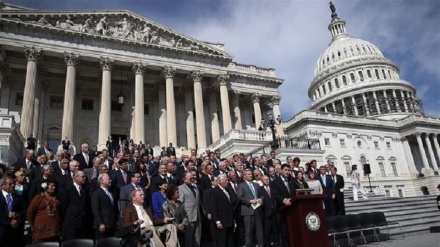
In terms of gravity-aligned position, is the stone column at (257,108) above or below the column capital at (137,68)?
below

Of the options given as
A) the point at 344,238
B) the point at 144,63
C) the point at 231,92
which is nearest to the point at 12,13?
the point at 144,63

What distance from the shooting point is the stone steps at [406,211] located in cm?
1212

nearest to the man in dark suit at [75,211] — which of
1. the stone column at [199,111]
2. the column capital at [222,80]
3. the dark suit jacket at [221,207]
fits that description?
the dark suit jacket at [221,207]

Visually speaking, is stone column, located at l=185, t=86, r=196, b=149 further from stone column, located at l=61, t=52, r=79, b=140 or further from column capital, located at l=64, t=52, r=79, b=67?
column capital, located at l=64, t=52, r=79, b=67

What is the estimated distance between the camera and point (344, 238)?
390 inches

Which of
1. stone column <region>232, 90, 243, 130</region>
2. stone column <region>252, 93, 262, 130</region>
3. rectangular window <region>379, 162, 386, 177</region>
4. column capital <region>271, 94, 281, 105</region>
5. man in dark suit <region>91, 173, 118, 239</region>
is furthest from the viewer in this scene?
rectangular window <region>379, 162, 386, 177</region>

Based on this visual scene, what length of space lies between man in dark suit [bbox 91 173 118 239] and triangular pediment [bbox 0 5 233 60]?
2465 centimetres

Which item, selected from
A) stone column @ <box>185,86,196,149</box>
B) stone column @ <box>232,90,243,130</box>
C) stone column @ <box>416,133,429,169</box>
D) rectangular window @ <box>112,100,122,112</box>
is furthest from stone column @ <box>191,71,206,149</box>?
stone column @ <box>416,133,429,169</box>

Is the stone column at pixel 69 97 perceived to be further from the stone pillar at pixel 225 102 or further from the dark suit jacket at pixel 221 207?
the dark suit jacket at pixel 221 207

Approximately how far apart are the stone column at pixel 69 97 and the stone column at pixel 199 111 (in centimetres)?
1087

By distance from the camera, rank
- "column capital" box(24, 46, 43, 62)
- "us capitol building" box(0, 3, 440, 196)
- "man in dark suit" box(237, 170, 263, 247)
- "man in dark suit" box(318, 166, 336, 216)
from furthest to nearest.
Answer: "column capital" box(24, 46, 43, 62) → "us capitol building" box(0, 3, 440, 196) → "man in dark suit" box(318, 166, 336, 216) → "man in dark suit" box(237, 170, 263, 247)

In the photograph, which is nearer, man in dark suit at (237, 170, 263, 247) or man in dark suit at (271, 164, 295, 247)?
man in dark suit at (237, 170, 263, 247)

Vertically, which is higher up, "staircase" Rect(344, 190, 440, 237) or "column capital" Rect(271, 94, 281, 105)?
"column capital" Rect(271, 94, 281, 105)

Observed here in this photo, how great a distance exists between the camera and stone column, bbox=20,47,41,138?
2358 cm
